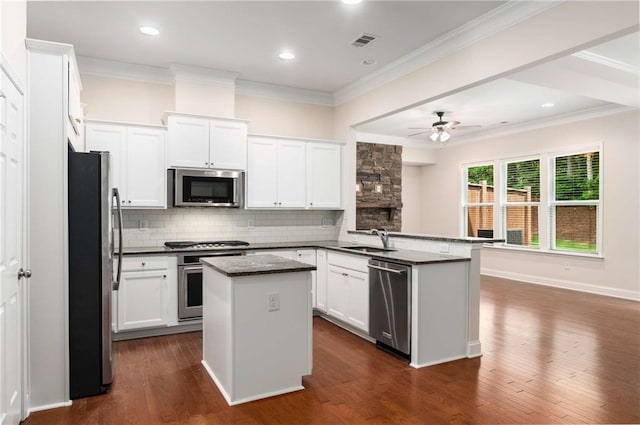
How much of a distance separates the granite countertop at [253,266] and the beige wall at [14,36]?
175cm

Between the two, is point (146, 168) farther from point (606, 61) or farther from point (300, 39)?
point (606, 61)

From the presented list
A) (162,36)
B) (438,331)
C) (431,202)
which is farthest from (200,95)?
(431,202)

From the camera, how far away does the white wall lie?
636cm

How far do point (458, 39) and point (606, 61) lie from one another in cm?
201

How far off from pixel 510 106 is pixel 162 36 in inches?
212

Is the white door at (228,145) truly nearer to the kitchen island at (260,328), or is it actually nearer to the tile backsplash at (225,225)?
the tile backsplash at (225,225)

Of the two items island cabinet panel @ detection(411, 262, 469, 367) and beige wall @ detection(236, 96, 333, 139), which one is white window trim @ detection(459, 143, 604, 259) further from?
island cabinet panel @ detection(411, 262, 469, 367)

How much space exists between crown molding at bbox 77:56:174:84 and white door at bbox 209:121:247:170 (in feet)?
2.91

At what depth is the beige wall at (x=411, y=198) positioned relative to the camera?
1043cm

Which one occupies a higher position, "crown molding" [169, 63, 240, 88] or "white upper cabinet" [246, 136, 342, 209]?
"crown molding" [169, 63, 240, 88]

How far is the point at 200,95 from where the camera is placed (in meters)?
5.04

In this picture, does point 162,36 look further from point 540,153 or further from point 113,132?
point 540,153

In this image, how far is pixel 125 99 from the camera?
4883 millimetres

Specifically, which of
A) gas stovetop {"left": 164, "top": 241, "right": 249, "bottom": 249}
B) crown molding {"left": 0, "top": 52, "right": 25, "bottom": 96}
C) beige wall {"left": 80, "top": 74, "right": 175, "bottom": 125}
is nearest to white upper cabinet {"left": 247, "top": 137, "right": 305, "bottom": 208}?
gas stovetop {"left": 164, "top": 241, "right": 249, "bottom": 249}
